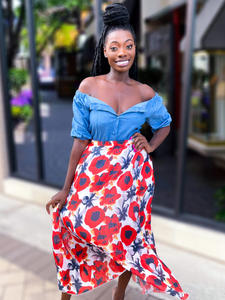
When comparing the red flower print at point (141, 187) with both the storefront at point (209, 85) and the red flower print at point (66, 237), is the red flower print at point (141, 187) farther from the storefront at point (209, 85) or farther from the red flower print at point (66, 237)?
the storefront at point (209, 85)

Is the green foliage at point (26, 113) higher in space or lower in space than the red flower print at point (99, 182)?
lower

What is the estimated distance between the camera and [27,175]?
482cm

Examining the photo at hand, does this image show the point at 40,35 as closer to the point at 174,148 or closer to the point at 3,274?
the point at 174,148

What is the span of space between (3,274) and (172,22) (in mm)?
6133

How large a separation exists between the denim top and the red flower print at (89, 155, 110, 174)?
4.1 inches

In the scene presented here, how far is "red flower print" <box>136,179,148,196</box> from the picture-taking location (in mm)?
A: 1655

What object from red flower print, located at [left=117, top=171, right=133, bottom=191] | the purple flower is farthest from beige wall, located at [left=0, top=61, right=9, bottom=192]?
red flower print, located at [left=117, top=171, right=133, bottom=191]

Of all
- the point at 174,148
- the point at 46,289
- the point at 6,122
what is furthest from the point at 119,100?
the point at 174,148

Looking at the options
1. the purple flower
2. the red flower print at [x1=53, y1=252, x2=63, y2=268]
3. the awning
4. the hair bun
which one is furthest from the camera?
the purple flower

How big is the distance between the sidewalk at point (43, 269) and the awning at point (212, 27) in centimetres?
354

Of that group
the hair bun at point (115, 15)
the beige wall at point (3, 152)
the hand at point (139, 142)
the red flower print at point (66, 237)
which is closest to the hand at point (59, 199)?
the red flower print at point (66, 237)

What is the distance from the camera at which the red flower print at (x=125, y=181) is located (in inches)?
63.4

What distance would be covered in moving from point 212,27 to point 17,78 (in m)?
3.55

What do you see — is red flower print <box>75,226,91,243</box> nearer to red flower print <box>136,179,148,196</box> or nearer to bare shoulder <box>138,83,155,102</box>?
red flower print <box>136,179,148,196</box>
